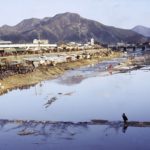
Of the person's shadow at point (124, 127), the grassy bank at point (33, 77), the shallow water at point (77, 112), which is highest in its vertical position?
the grassy bank at point (33, 77)

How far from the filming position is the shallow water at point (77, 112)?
22.0 meters

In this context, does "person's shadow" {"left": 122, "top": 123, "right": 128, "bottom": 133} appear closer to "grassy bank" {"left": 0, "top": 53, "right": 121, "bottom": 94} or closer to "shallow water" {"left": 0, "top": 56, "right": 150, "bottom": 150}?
"shallow water" {"left": 0, "top": 56, "right": 150, "bottom": 150}

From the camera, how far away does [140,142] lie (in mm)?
21234

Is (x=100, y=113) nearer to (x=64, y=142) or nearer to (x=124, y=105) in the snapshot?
(x=124, y=105)

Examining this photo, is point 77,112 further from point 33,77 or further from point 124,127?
point 33,77

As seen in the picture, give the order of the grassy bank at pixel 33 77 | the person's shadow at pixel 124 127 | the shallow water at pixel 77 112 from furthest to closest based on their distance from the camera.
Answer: the grassy bank at pixel 33 77 → the person's shadow at pixel 124 127 → the shallow water at pixel 77 112

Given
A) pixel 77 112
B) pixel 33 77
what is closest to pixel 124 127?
pixel 77 112

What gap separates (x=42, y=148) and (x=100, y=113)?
9.13m

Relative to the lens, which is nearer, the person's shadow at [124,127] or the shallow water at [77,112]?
the shallow water at [77,112]

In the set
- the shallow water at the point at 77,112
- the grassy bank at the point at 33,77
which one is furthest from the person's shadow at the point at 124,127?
the grassy bank at the point at 33,77

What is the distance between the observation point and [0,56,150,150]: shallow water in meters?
22.0

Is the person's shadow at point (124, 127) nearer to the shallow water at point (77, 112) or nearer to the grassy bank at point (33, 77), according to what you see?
the shallow water at point (77, 112)

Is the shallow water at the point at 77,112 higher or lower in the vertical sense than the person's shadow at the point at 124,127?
lower

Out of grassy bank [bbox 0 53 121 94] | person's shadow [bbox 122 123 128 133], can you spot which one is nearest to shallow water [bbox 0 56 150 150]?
person's shadow [bbox 122 123 128 133]
